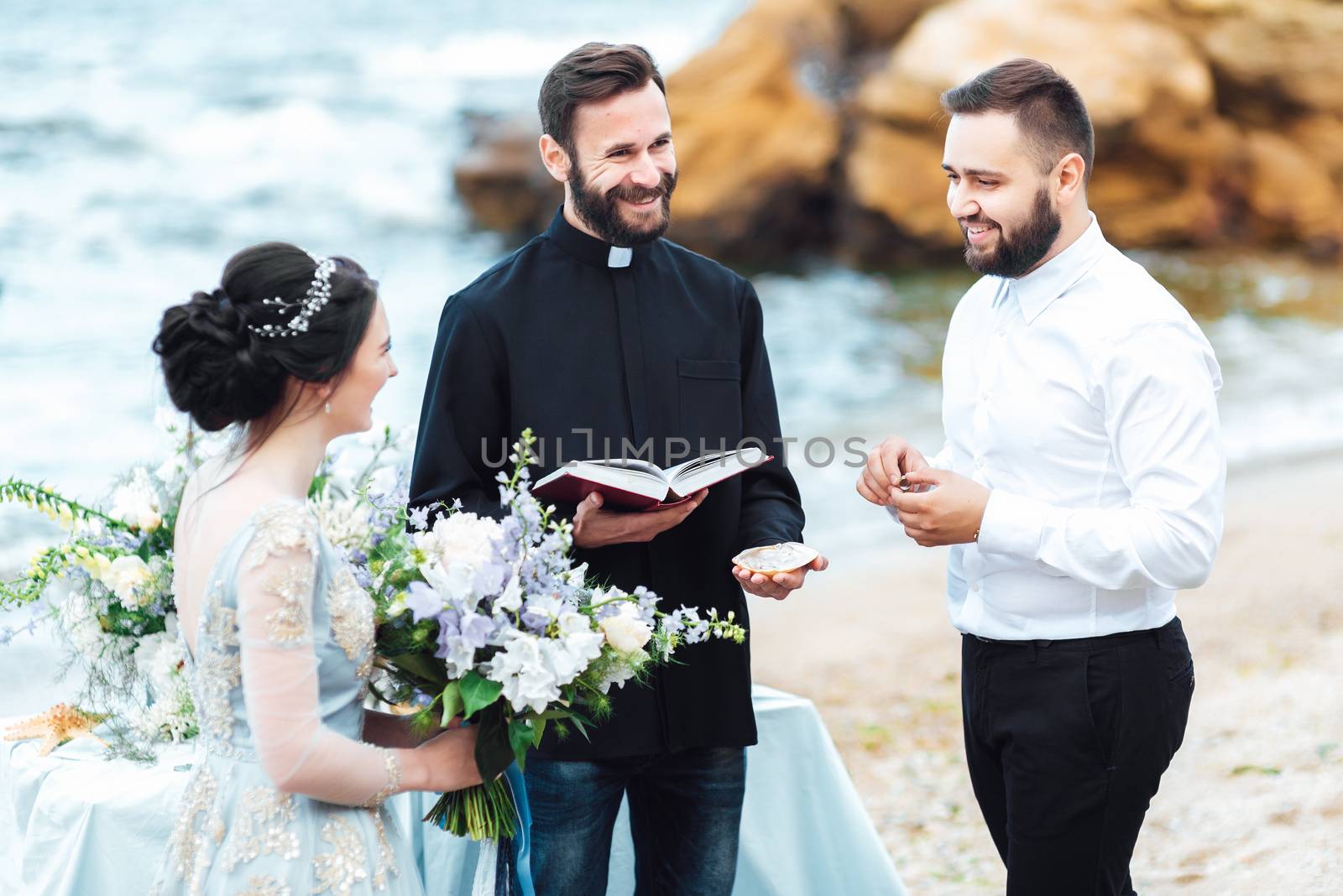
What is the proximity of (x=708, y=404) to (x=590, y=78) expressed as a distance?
849 mm

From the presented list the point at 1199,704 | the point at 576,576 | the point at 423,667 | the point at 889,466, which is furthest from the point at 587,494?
the point at 1199,704

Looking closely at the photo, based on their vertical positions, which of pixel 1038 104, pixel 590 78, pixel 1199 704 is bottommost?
pixel 1199 704

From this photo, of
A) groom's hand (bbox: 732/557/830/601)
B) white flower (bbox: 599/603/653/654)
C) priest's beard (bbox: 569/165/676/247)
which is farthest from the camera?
priest's beard (bbox: 569/165/676/247)

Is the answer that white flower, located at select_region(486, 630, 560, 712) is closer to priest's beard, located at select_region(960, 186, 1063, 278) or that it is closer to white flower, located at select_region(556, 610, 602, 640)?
white flower, located at select_region(556, 610, 602, 640)

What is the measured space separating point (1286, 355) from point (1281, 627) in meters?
9.00

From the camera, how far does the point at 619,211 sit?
10.2 ft

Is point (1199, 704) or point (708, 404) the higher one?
point (708, 404)

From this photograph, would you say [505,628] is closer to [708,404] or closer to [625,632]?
[625,632]

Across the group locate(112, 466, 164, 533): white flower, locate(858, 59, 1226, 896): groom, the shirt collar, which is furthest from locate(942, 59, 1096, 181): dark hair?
locate(112, 466, 164, 533): white flower

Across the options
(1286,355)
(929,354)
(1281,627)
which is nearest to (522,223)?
(929,354)

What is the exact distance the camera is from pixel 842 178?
19516mm

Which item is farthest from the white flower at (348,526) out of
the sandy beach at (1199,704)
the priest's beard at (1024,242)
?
the sandy beach at (1199,704)

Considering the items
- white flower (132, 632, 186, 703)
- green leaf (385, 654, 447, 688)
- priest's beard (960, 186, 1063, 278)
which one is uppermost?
priest's beard (960, 186, 1063, 278)

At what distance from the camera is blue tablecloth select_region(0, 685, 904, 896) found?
3002 mm
